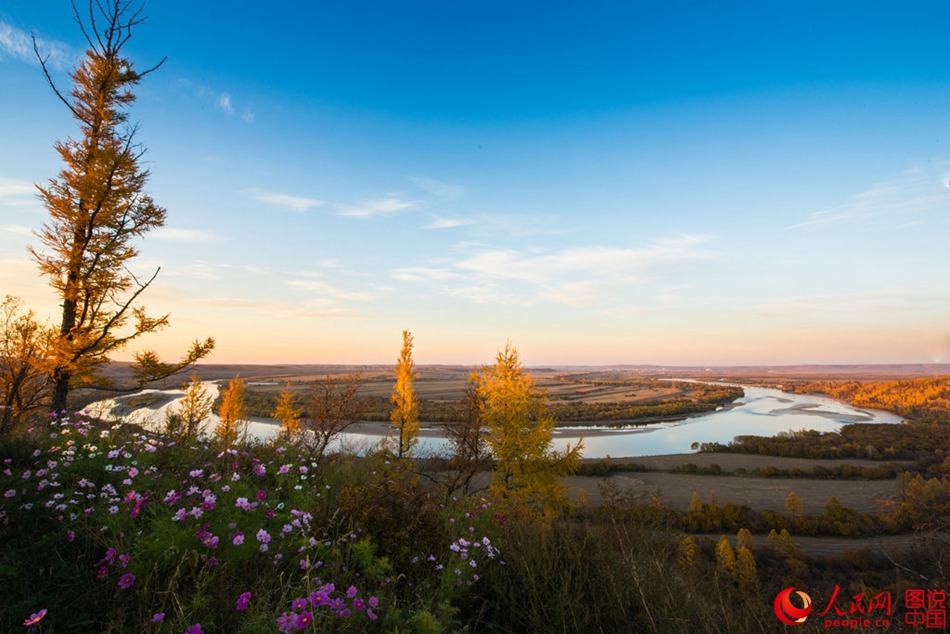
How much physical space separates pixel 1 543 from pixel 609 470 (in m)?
37.4

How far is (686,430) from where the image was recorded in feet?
204

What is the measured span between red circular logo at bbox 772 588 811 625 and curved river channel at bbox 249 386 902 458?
30.3 meters

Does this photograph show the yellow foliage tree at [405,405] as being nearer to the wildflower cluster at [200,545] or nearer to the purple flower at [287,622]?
the wildflower cluster at [200,545]

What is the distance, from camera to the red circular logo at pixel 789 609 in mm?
2824

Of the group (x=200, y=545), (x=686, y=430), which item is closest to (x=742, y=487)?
(x=686, y=430)

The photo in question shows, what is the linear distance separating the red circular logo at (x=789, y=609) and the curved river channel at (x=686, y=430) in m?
30.3

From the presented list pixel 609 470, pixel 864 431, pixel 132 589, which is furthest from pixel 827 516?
pixel 864 431

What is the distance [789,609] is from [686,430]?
223 feet

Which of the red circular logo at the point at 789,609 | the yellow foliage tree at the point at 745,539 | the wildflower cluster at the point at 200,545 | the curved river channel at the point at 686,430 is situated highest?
the wildflower cluster at the point at 200,545

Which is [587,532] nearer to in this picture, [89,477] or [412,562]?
[412,562]

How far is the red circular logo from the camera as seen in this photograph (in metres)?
2.82

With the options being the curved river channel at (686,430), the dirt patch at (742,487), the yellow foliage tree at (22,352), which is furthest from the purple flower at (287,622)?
the curved river channel at (686,430)

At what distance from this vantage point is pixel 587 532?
4312 mm

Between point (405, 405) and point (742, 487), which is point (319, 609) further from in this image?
point (742, 487)
